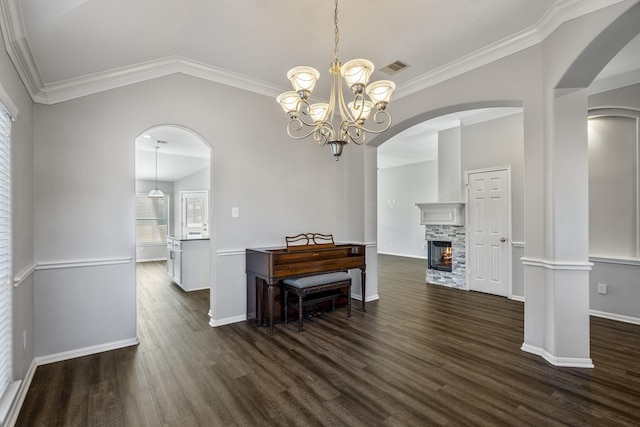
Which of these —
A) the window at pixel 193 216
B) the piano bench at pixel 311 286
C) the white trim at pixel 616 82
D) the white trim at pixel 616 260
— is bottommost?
the piano bench at pixel 311 286

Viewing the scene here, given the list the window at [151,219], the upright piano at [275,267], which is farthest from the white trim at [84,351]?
the window at [151,219]

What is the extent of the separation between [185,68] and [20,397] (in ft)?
10.6

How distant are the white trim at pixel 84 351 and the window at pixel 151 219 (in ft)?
24.2

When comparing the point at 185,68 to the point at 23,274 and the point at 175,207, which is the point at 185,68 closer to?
the point at 23,274

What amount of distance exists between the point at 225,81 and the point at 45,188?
2.13 meters

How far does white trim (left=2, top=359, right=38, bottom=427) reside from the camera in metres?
1.92

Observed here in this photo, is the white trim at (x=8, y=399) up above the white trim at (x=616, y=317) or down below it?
above

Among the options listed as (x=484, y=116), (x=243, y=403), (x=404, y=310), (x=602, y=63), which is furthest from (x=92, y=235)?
(x=484, y=116)

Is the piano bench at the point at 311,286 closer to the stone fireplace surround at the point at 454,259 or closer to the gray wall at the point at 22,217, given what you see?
the gray wall at the point at 22,217

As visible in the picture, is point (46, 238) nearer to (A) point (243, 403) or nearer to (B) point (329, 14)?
(A) point (243, 403)

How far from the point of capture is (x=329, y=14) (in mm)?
2523

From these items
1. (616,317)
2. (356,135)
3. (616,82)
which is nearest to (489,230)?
(616,317)

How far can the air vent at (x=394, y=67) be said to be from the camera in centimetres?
343

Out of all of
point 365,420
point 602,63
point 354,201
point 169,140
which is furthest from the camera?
point 169,140
